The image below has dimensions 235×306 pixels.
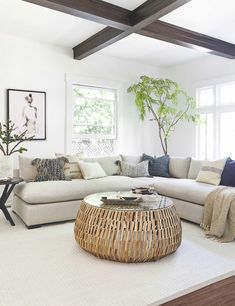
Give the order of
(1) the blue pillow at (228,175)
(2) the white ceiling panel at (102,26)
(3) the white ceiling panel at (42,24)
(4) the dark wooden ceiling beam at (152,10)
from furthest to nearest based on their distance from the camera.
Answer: (1) the blue pillow at (228,175)
(3) the white ceiling panel at (42,24)
(2) the white ceiling panel at (102,26)
(4) the dark wooden ceiling beam at (152,10)

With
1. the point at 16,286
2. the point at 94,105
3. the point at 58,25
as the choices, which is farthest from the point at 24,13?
the point at 16,286

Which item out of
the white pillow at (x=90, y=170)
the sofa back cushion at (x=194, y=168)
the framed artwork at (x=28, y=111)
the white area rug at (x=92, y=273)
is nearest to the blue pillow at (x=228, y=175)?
the sofa back cushion at (x=194, y=168)

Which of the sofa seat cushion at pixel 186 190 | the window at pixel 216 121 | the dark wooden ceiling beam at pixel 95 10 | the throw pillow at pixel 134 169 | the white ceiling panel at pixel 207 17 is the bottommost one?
the sofa seat cushion at pixel 186 190

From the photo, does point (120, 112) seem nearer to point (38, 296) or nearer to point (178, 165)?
point (178, 165)

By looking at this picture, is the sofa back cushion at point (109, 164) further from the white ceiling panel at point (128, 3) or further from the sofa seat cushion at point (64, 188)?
the white ceiling panel at point (128, 3)

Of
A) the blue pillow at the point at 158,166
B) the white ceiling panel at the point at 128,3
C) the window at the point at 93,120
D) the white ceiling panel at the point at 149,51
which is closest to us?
the white ceiling panel at the point at 128,3

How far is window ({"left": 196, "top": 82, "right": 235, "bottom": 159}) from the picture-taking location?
17.5ft

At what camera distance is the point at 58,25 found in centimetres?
415

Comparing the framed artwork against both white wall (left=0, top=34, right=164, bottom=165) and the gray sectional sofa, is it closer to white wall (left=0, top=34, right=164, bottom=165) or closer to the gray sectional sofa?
white wall (left=0, top=34, right=164, bottom=165)

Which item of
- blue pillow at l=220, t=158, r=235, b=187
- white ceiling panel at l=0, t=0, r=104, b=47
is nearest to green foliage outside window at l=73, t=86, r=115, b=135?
white ceiling panel at l=0, t=0, r=104, b=47

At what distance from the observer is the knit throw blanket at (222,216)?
3105 mm

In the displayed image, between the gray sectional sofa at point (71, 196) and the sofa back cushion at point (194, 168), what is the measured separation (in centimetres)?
62

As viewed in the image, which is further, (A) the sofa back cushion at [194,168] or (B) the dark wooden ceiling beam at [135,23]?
(A) the sofa back cushion at [194,168]

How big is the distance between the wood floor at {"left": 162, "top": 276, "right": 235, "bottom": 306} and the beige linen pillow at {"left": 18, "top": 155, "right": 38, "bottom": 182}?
2.73m
